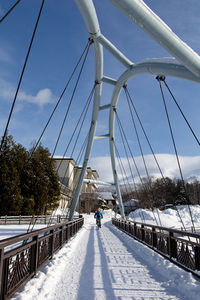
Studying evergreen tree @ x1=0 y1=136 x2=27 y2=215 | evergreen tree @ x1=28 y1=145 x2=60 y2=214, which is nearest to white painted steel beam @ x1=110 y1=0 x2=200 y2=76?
evergreen tree @ x1=0 y1=136 x2=27 y2=215

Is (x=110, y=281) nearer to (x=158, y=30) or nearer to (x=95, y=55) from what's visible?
(x=158, y=30)

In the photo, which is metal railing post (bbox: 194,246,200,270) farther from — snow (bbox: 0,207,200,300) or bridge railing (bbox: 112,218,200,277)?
snow (bbox: 0,207,200,300)

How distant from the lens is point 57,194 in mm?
29844

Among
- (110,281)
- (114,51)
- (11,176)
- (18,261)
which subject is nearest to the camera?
(18,261)

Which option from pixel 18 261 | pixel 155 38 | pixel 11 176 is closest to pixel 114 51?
pixel 155 38

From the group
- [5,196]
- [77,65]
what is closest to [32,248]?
[77,65]

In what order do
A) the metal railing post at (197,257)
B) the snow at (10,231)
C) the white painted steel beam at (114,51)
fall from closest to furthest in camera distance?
the metal railing post at (197,257) → the white painted steel beam at (114,51) → the snow at (10,231)

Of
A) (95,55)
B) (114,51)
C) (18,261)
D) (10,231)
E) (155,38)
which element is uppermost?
(95,55)

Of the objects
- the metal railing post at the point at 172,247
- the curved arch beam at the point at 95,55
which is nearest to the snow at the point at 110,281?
the metal railing post at the point at 172,247

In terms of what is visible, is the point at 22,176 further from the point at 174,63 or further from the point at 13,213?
the point at 174,63

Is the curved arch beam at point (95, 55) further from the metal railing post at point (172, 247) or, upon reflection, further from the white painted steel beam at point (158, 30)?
the metal railing post at point (172, 247)

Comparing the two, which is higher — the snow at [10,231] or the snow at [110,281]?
the snow at [110,281]

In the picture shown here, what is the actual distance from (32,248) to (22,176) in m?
25.0

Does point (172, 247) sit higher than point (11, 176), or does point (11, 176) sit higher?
point (11, 176)
